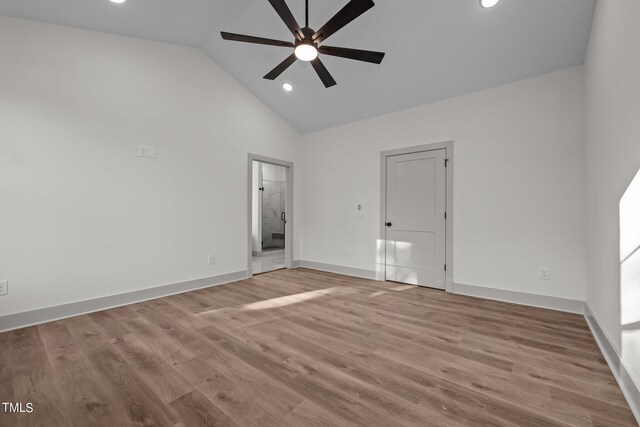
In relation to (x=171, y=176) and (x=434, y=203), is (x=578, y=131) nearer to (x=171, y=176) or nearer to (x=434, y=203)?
(x=434, y=203)

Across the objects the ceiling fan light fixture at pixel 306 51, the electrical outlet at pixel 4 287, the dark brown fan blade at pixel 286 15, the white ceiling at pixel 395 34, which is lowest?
the electrical outlet at pixel 4 287

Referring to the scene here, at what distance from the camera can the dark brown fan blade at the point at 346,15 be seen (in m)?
2.05

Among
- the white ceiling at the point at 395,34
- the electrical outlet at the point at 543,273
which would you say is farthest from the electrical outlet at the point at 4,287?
the electrical outlet at the point at 543,273

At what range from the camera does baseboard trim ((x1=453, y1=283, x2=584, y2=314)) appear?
308 cm

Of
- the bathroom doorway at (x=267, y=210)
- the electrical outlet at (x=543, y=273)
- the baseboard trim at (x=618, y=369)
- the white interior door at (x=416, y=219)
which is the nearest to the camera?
the baseboard trim at (x=618, y=369)

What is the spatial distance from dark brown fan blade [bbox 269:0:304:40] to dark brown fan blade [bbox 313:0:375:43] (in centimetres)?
15

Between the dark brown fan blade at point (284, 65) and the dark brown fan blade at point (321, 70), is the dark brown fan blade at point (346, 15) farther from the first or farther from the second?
the dark brown fan blade at point (284, 65)

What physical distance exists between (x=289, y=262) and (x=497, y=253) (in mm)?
3513

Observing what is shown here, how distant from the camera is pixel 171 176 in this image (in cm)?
375

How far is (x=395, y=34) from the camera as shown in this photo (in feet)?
10.4

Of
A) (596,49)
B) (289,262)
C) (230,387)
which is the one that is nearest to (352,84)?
(596,49)

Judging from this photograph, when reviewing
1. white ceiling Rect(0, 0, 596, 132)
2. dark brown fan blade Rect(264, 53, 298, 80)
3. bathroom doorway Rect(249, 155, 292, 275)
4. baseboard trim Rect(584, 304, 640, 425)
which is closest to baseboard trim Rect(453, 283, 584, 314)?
baseboard trim Rect(584, 304, 640, 425)

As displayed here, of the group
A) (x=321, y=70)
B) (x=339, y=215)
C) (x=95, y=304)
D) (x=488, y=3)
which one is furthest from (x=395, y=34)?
(x=95, y=304)

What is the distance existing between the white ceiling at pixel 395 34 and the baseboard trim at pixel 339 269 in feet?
9.02
